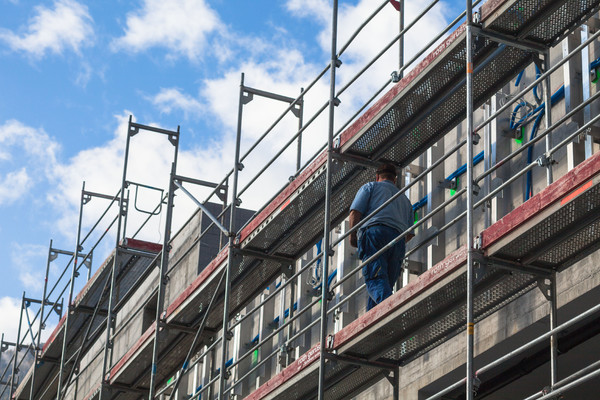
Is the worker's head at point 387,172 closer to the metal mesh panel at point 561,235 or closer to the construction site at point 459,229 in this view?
the construction site at point 459,229

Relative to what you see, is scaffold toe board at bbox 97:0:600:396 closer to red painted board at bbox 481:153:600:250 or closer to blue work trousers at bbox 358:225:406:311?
red painted board at bbox 481:153:600:250

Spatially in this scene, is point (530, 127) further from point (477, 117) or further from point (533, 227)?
point (533, 227)

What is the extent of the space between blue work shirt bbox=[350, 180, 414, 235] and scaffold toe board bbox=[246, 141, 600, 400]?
43.0 inches

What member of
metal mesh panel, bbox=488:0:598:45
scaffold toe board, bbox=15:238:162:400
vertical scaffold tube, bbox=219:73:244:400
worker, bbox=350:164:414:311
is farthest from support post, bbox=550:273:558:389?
scaffold toe board, bbox=15:238:162:400

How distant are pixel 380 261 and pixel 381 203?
547 millimetres

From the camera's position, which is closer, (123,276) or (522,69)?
(522,69)

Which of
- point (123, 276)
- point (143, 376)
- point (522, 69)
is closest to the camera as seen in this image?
point (522, 69)

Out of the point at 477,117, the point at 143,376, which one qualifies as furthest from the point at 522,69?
the point at 143,376

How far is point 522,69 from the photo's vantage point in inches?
370

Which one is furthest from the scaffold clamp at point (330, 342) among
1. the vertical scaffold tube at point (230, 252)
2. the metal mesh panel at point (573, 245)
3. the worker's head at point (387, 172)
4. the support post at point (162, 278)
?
the support post at point (162, 278)

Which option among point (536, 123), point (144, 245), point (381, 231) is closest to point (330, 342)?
point (381, 231)

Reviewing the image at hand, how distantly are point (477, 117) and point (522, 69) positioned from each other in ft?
4.77

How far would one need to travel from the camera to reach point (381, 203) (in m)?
10.1

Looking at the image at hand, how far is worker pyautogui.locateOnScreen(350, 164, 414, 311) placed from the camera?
390 inches
